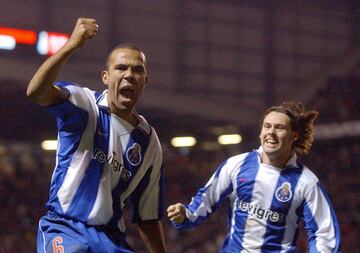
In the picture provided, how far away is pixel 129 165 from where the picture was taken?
120 inches

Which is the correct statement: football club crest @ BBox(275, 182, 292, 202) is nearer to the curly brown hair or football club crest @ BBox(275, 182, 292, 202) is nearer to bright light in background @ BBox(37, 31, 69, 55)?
the curly brown hair

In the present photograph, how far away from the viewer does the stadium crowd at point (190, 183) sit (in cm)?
994

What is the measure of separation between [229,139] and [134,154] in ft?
31.1

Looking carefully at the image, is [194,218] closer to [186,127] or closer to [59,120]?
[59,120]

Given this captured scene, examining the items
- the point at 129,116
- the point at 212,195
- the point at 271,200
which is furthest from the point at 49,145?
the point at 129,116

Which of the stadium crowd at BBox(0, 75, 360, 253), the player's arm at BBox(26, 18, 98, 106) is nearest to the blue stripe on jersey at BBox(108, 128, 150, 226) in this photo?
the player's arm at BBox(26, 18, 98, 106)

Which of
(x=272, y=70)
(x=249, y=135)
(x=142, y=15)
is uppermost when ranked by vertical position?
(x=142, y=15)

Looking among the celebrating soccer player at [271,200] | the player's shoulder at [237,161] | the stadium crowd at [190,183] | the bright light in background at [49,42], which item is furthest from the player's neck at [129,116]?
the bright light in background at [49,42]

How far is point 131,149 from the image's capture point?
10.0 ft

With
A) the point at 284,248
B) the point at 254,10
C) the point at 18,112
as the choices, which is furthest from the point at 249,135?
the point at 284,248

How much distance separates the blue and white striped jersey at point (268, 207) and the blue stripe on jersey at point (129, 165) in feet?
2.21

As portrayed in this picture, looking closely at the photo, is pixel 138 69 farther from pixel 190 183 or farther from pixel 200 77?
pixel 200 77

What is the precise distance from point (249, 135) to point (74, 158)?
34.2ft

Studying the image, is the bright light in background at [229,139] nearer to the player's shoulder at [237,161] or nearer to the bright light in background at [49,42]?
the bright light in background at [49,42]
